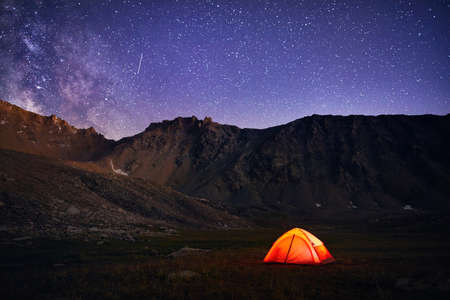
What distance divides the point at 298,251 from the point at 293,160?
131 meters

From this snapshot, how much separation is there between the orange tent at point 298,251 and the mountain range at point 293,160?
63.4 meters

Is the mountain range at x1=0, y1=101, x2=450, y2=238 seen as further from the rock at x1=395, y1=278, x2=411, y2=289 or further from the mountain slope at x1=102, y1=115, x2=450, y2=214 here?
the rock at x1=395, y1=278, x2=411, y2=289

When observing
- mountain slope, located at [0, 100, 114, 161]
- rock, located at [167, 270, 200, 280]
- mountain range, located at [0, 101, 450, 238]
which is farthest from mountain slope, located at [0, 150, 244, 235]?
mountain slope, located at [0, 100, 114, 161]

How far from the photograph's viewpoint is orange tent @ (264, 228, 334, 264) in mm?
15383

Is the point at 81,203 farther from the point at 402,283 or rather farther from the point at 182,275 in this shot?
the point at 402,283

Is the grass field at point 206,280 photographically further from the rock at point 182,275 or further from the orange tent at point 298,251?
the orange tent at point 298,251

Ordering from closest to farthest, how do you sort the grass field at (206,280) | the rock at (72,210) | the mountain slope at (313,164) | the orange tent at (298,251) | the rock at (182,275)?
the grass field at (206,280), the rock at (182,275), the orange tent at (298,251), the rock at (72,210), the mountain slope at (313,164)

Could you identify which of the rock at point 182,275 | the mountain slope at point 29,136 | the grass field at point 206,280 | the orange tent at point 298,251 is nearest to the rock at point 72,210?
the grass field at point 206,280

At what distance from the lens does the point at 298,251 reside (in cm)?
1557

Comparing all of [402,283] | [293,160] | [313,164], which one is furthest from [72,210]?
[313,164]

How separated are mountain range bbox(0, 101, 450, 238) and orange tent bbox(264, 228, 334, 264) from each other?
208 feet

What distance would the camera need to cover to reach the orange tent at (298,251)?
15.4m

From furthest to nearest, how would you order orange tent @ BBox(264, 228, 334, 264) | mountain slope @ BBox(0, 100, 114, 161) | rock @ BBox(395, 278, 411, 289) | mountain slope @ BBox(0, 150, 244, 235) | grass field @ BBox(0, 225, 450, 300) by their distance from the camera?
1. mountain slope @ BBox(0, 100, 114, 161)
2. mountain slope @ BBox(0, 150, 244, 235)
3. orange tent @ BBox(264, 228, 334, 264)
4. rock @ BBox(395, 278, 411, 289)
5. grass field @ BBox(0, 225, 450, 300)

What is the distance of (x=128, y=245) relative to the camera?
74.2 ft
